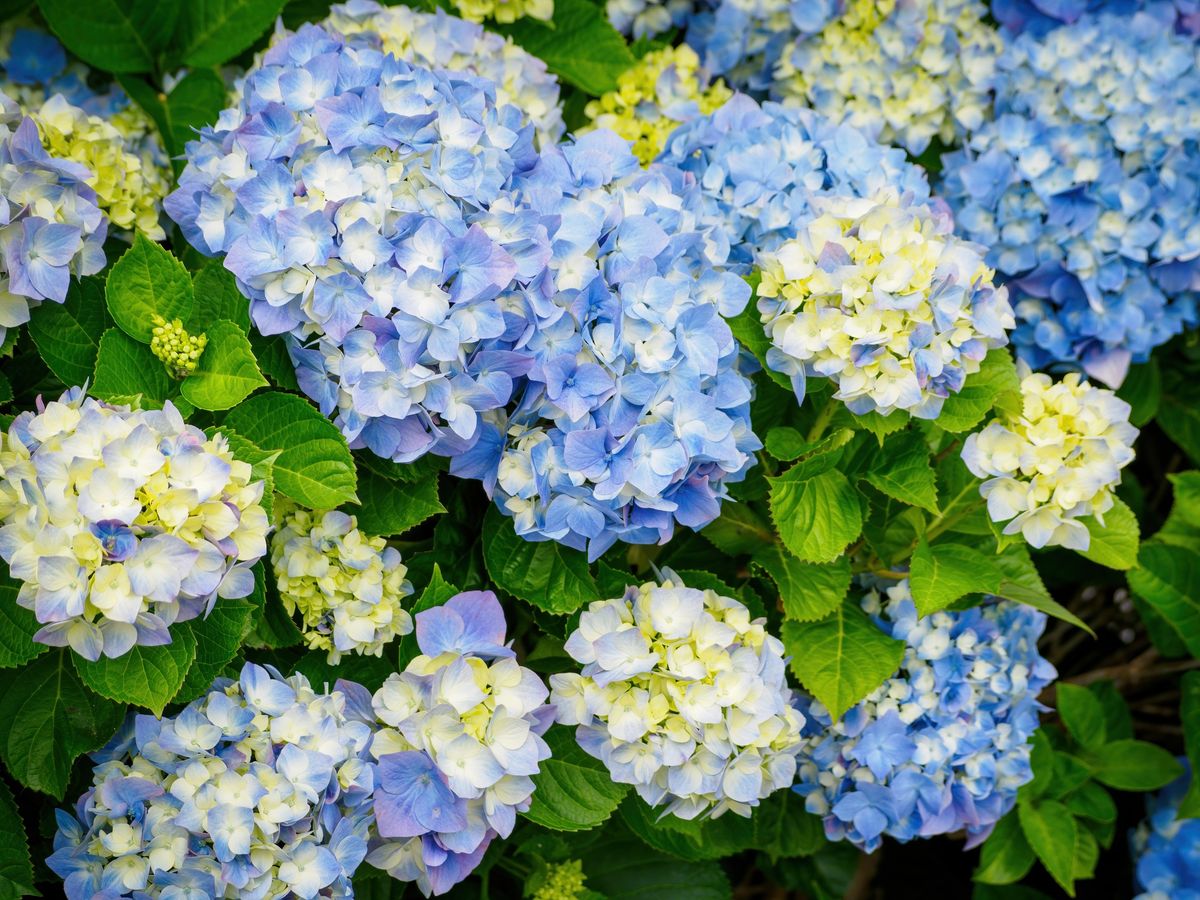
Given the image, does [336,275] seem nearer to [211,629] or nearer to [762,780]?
[211,629]

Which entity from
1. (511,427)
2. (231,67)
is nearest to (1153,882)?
(511,427)

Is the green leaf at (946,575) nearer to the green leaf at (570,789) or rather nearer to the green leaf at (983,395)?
the green leaf at (983,395)

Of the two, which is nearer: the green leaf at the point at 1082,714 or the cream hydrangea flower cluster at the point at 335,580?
the cream hydrangea flower cluster at the point at 335,580

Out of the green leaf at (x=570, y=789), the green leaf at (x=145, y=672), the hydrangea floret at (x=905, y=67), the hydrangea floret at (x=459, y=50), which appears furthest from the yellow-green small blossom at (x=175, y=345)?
the hydrangea floret at (x=905, y=67)

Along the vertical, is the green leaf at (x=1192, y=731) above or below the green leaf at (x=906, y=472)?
below

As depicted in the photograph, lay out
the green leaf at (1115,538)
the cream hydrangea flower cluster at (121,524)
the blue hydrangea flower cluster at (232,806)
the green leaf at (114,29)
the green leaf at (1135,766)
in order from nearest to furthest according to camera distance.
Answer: the cream hydrangea flower cluster at (121,524), the blue hydrangea flower cluster at (232,806), the green leaf at (1115,538), the green leaf at (114,29), the green leaf at (1135,766)

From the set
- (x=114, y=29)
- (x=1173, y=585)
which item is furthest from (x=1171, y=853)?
(x=114, y=29)

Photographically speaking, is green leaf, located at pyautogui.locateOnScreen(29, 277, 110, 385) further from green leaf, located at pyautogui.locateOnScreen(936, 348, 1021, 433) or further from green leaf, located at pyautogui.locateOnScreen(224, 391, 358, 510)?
green leaf, located at pyautogui.locateOnScreen(936, 348, 1021, 433)
